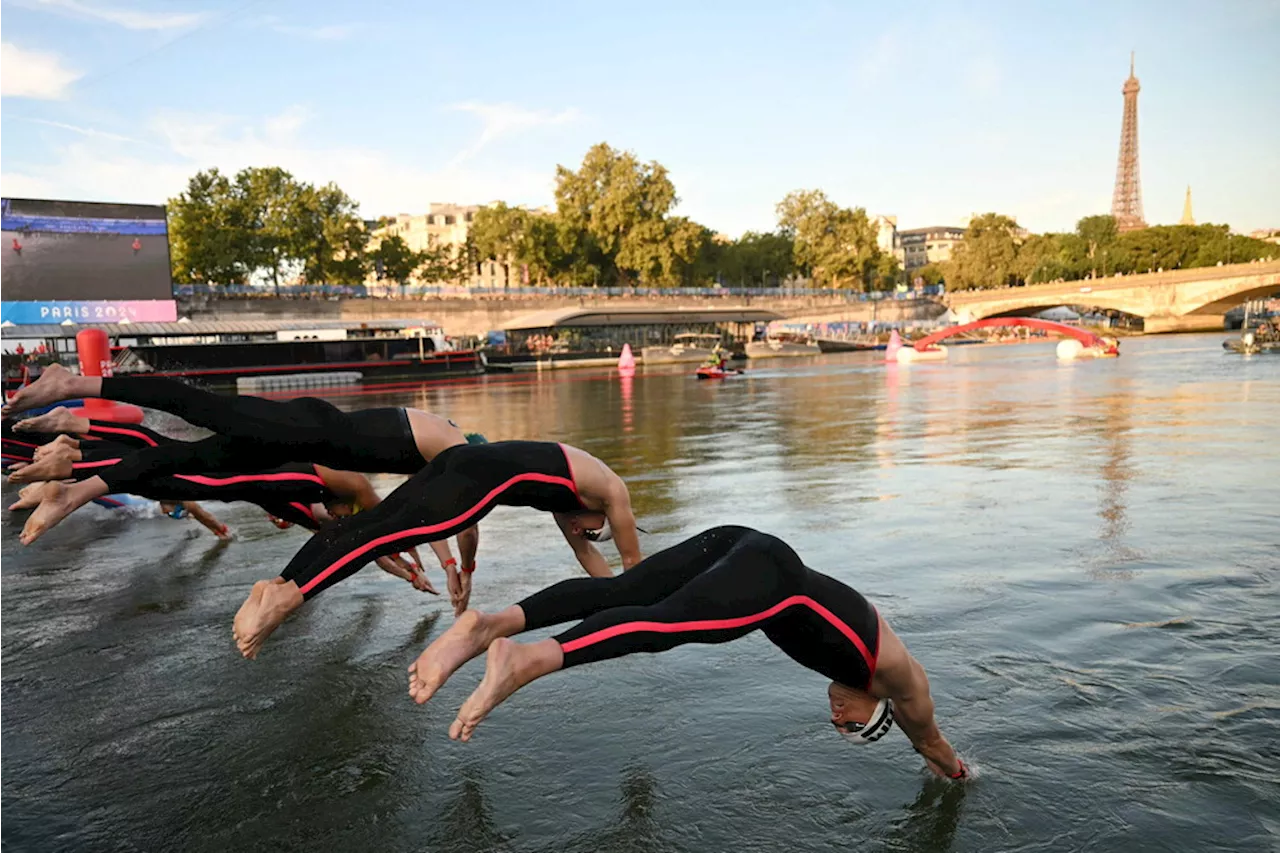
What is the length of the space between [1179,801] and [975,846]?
87 centimetres

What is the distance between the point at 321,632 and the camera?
5523 millimetres

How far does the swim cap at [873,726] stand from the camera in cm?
337

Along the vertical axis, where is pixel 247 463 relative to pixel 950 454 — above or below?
above

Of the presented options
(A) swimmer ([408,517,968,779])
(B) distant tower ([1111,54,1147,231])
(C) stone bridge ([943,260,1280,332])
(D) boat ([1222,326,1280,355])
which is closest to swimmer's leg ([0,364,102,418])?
(A) swimmer ([408,517,968,779])

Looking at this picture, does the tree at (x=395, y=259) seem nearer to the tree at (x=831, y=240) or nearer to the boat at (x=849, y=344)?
the boat at (x=849, y=344)

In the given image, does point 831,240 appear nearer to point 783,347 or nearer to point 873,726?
point 783,347

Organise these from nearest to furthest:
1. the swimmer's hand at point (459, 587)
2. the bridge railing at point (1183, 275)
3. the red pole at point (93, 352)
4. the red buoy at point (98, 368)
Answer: the swimmer's hand at point (459, 587)
the red buoy at point (98, 368)
the red pole at point (93, 352)
the bridge railing at point (1183, 275)

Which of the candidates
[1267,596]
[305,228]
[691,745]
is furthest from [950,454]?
[305,228]

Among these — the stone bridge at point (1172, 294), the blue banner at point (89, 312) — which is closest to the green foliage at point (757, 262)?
the stone bridge at point (1172, 294)

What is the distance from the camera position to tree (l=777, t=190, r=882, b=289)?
98625 millimetres

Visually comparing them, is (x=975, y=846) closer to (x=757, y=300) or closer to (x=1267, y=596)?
(x=1267, y=596)

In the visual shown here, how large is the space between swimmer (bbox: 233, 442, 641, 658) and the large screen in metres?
45.6

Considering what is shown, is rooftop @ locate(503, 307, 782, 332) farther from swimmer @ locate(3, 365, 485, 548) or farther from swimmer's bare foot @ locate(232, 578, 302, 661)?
swimmer's bare foot @ locate(232, 578, 302, 661)

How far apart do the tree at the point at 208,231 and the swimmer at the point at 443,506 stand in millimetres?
65138
